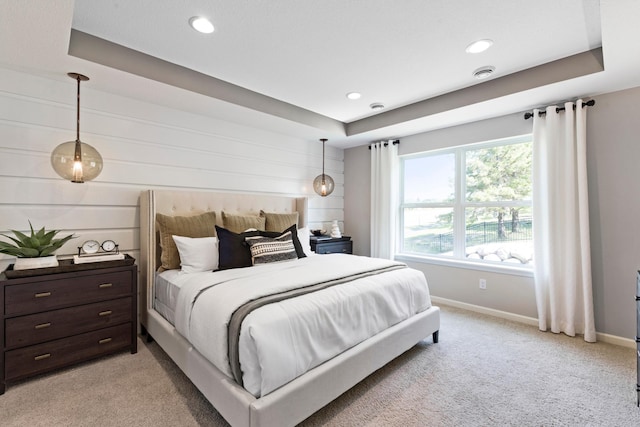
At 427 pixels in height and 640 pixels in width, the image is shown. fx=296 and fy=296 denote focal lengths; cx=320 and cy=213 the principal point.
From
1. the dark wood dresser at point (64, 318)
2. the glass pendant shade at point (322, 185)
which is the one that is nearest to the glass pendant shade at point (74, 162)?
the dark wood dresser at point (64, 318)

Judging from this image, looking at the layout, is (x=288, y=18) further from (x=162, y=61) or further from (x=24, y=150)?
(x=24, y=150)

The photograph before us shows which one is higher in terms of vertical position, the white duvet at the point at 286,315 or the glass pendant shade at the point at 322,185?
the glass pendant shade at the point at 322,185

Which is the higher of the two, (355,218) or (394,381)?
(355,218)

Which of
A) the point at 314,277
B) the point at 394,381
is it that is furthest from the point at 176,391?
the point at 394,381

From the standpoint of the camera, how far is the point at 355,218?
4.94 meters

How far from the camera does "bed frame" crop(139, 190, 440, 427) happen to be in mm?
1477

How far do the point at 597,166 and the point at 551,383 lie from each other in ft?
6.71

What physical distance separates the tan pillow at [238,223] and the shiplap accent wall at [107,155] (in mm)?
518

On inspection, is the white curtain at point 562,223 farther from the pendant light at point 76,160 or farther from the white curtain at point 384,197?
the pendant light at point 76,160

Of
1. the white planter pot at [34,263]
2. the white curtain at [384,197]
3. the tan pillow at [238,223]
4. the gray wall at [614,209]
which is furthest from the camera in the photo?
the white curtain at [384,197]

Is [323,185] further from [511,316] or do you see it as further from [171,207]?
[511,316]

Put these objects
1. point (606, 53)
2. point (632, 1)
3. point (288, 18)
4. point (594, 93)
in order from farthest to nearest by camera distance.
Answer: point (594, 93), point (606, 53), point (288, 18), point (632, 1)

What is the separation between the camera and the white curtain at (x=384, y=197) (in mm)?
4352

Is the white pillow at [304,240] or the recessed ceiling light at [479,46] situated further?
the white pillow at [304,240]
